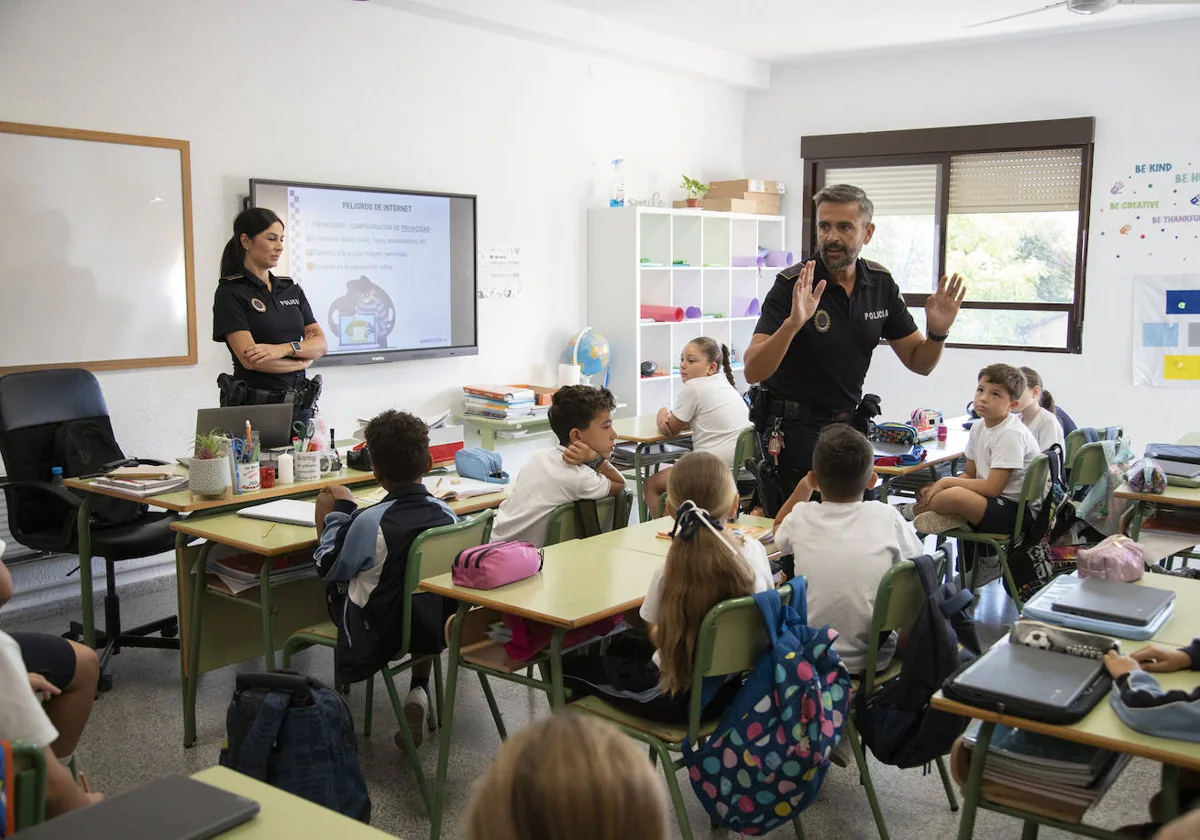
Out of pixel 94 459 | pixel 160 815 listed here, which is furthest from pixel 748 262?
pixel 160 815

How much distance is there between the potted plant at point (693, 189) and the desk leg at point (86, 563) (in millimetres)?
4993

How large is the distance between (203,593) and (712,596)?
1921 mm

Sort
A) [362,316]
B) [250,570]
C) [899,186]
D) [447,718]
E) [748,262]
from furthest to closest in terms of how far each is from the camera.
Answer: [748,262], [899,186], [362,316], [250,570], [447,718]

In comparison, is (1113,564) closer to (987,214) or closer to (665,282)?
(665,282)

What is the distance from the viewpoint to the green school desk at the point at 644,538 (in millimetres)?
3176

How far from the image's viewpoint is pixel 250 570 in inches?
136

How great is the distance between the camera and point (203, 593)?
3.51 meters

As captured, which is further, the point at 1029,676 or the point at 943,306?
the point at 943,306

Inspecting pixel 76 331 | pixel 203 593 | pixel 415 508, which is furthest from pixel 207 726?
pixel 76 331

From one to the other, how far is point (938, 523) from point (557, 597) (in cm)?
235

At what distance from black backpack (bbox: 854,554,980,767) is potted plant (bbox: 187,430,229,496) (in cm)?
222

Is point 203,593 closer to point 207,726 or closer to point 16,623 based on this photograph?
point 207,726

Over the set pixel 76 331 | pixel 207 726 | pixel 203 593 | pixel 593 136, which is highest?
pixel 593 136

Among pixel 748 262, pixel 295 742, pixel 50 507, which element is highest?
pixel 748 262
